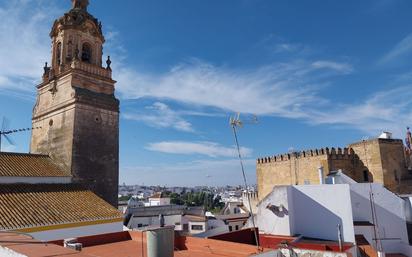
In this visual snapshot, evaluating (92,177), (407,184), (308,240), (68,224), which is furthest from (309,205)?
(407,184)

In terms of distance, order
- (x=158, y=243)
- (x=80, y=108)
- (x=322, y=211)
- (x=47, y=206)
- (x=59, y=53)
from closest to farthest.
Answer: (x=158, y=243), (x=47, y=206), (x=322, y=211), (x=80, y=108), (x=59, y=53)

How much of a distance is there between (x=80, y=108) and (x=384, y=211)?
47.0 ft

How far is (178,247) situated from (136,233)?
1.90m

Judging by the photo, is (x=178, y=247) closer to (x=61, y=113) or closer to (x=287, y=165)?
(x=61, y=113)

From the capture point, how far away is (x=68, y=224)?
434 inches

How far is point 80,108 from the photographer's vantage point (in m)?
15.9

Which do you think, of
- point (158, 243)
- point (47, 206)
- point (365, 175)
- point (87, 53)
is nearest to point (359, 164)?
point (365, 175)

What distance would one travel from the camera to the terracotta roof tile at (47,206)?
10453 mm

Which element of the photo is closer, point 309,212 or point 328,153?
point 309,212

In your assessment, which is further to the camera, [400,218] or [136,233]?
[400,218]

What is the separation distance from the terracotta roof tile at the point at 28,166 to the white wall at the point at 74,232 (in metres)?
3.58

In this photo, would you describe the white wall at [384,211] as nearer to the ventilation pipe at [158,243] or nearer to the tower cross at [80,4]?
the ventilation pipe at [158,243]

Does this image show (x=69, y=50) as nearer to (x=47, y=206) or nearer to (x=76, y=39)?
(x=76, y=39)

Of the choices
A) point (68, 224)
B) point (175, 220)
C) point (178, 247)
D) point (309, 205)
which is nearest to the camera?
point (178, 247)
